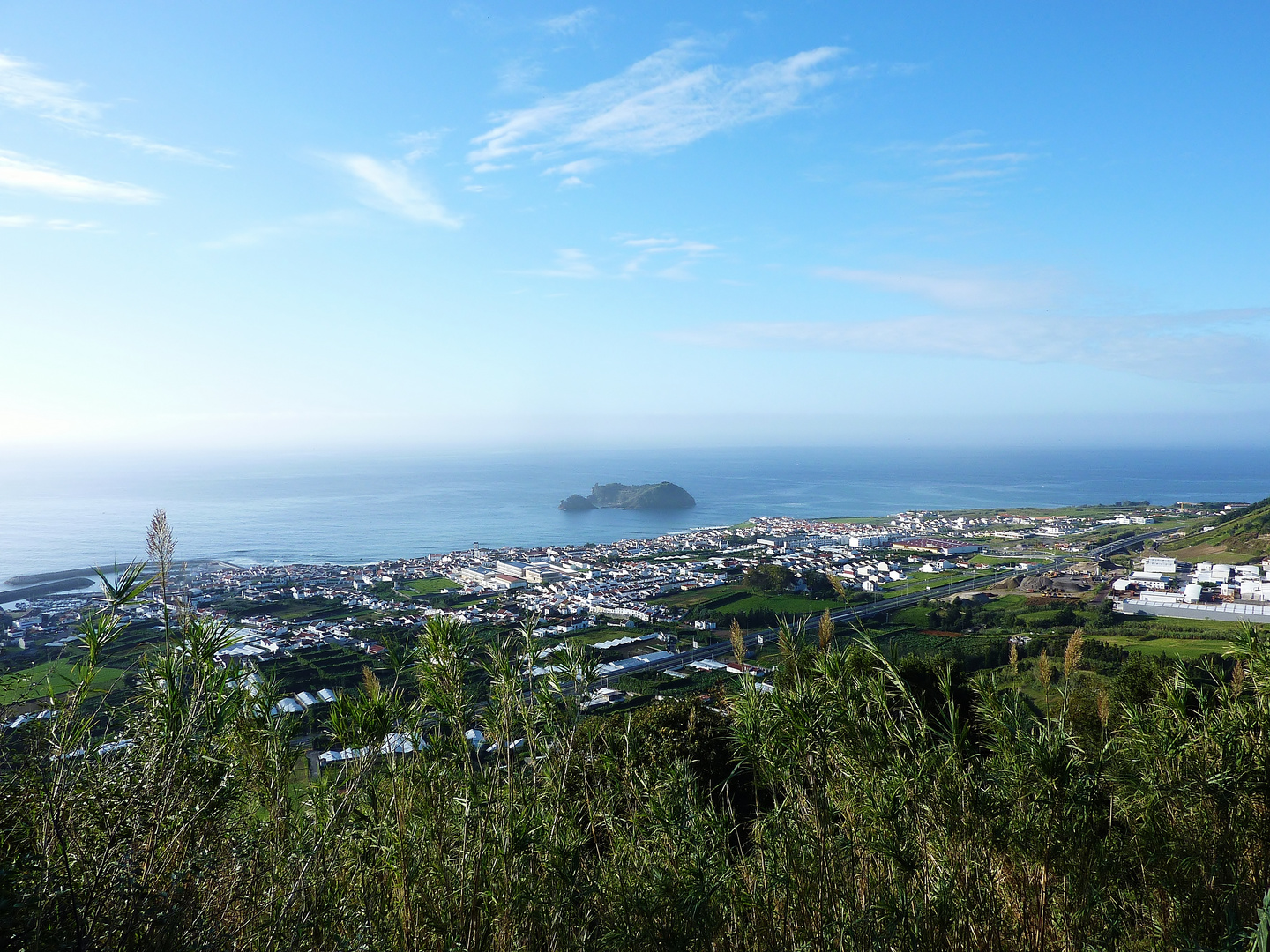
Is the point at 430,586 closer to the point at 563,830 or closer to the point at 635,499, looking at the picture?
the point at 563,830

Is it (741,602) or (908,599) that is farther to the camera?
(908,599)

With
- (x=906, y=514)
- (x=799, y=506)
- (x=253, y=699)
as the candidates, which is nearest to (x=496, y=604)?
(x=253, y=699)

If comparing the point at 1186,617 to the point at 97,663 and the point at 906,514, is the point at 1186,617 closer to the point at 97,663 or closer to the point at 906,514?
the point at 97,663

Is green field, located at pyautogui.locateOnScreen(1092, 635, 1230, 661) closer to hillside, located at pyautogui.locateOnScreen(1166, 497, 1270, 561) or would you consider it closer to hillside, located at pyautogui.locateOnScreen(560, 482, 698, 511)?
hillside, located at pyautogui.locateOnScreen(1166, 497, 1270, 561)

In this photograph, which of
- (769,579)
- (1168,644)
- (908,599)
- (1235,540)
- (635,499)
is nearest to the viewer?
(1168,644)

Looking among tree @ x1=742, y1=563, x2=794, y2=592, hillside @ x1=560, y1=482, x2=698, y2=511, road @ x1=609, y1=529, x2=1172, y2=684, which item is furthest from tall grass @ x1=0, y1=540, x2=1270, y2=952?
hillside @ x1=560, y1=482, x2=698, y2=511

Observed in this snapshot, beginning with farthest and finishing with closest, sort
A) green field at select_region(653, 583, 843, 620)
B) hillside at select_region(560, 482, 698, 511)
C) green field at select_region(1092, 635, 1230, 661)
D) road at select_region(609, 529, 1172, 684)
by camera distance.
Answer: hillside at select_region(560, 482, 698, 511) < green field at select_region(653, 583, 843, 620) < road at select_region(609, 529, 1172, 684) < green field at select_region(1092, 635, 1230, 661)

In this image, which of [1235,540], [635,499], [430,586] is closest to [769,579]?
[430,586]
